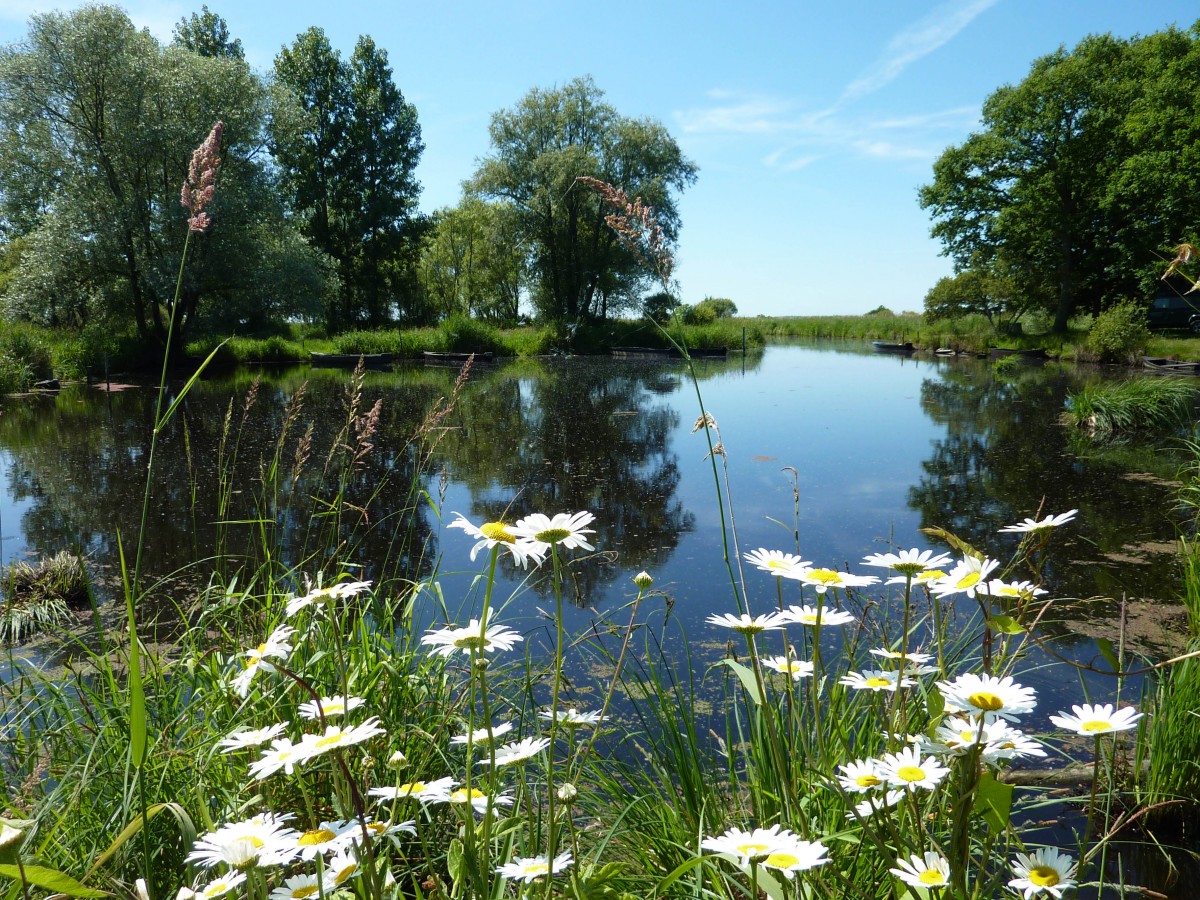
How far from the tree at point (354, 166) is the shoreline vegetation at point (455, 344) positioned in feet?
8.90

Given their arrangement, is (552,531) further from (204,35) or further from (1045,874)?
(204,35)

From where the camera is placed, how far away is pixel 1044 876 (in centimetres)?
75

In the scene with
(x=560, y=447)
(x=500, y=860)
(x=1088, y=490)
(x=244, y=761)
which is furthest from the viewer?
(x=560, y=447)

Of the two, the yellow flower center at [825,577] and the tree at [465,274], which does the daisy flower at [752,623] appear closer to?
the yellow flower center at [825,577]

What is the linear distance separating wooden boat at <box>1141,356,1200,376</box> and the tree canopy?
4.07m

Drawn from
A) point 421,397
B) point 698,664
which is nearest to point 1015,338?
point 421,397

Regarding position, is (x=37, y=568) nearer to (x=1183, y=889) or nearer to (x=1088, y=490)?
(x=1183, y=889)

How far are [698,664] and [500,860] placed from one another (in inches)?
74.7

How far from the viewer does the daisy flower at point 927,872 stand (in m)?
0.73

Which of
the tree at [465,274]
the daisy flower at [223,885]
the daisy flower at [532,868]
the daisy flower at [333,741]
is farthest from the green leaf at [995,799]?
the tree at [465,274]

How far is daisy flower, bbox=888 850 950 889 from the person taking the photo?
2.38 ft

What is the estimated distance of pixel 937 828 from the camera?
107 centimetres

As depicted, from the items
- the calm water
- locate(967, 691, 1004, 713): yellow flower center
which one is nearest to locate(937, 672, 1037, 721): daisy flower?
locate(967, 691, 1004, 713): yellow flower center

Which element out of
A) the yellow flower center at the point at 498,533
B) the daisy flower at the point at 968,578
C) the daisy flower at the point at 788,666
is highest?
the yellow flower center at the point at 498,533
